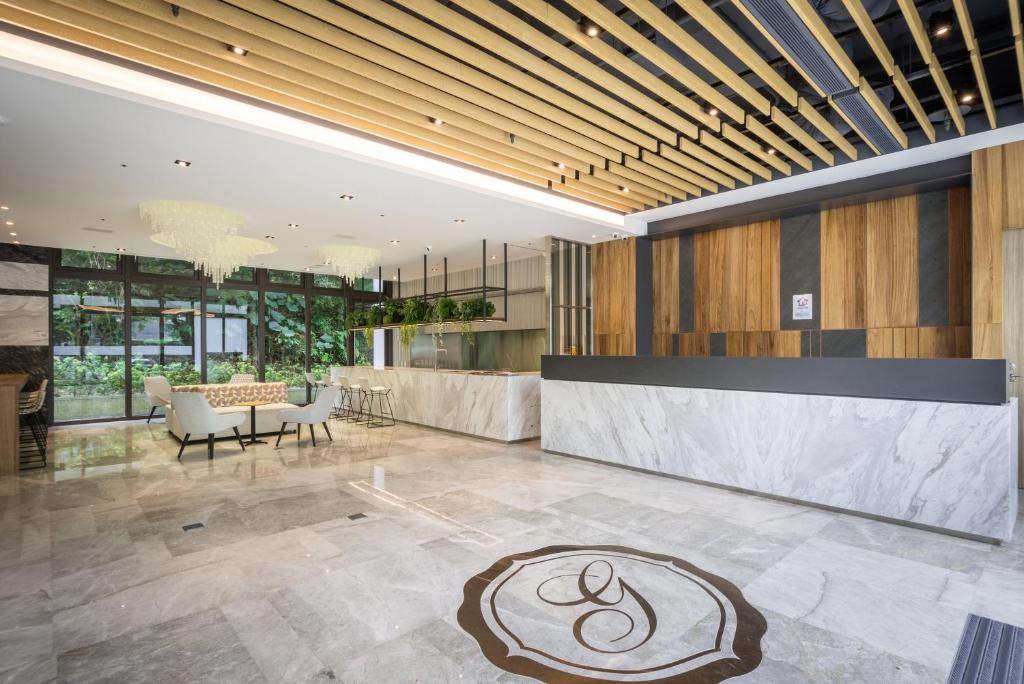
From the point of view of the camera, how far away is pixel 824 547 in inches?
152

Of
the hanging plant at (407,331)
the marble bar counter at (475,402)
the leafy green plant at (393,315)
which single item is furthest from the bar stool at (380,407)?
the leafy green plant at (393,315)

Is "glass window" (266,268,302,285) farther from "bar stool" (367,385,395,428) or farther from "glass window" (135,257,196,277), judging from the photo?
"bar stool" (367,385,395,428)

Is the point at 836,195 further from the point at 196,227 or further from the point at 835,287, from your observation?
the point at 196,227

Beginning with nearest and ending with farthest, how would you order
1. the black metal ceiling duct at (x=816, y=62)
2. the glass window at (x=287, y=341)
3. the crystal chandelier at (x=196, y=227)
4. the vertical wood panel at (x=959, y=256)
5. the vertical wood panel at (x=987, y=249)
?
the black metal ceiling duct at (x=816, y=62) → the vertical wood panel at (x=987, y=249) → the vertical wood panel at (x=959, y=256) → the crystal chandelier at (x=196, y=227) → the glass window at (x=287, y=341)

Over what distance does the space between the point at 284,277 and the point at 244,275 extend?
2.95 feet

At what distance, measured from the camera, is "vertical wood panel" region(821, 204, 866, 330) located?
259 inches

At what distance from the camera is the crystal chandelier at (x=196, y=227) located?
21.3 feet

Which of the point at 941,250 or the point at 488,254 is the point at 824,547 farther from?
the point at 488,254

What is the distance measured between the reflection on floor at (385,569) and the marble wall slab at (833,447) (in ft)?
0.83

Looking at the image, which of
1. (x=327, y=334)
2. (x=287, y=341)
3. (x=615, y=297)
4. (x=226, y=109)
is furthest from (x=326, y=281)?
(x=226, y=109)

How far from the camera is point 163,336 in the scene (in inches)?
427

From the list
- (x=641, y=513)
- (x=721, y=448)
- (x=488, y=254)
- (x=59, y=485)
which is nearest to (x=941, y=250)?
(x=721, y=448)

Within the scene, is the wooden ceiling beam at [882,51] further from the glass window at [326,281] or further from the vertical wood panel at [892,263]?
the glass window at [326,281]

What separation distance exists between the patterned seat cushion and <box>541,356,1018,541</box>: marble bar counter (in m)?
6.21
